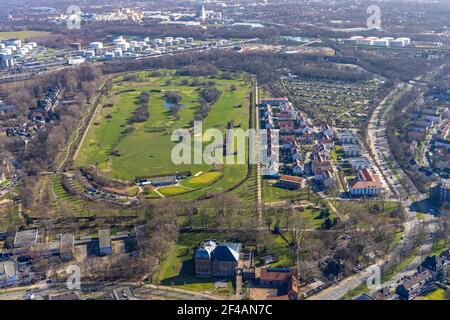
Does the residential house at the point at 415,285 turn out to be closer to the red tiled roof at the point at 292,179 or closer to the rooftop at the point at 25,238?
the red tiled roof at the point at 292,179

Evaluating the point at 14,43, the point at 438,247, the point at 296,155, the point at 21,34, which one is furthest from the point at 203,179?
the point at 21,34

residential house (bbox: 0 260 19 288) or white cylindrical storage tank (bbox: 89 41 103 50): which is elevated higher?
white cylindrical storage tank (bbox: 89 41 103 50)

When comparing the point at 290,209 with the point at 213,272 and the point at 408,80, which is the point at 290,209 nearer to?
the point at 213,272

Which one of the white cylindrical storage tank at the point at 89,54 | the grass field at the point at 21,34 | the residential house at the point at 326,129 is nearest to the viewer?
the residential house at the point at 326,129

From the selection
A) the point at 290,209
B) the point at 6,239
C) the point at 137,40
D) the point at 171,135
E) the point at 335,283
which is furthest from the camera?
the point at 137,40

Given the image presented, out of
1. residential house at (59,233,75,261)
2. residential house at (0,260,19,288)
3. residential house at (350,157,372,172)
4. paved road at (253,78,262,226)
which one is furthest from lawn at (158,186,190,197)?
residential house at (350,157,372,172)

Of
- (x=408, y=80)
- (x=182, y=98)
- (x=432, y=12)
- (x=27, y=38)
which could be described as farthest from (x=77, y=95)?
(x=432, y=12)

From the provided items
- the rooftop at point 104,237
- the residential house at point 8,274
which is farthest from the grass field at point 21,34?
the residential house at point 8,274

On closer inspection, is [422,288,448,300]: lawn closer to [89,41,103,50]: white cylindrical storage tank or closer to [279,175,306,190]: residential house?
[279,175,306,190]: residential house

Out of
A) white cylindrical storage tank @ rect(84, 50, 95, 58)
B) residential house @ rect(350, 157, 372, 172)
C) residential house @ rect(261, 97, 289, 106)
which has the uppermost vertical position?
white cylindrical storage tank @ rect(84, 50, 95, 58)
